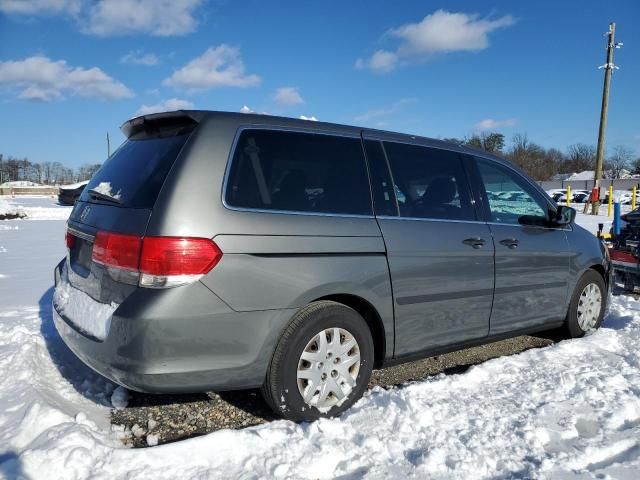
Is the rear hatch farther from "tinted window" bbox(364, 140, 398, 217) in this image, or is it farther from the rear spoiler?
"tinted window" bbox(364, 140, 398, 217)

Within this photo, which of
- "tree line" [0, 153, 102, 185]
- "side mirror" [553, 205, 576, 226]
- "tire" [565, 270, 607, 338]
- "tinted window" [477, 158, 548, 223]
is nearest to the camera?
"tinted window" [477, 158, 548, 223]

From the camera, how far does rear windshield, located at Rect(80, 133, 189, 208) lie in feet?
8.46

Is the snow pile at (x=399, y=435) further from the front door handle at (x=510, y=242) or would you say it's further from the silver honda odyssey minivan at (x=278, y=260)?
the front door handle at (x=510, y=242)

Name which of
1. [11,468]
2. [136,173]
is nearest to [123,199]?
[136,173]

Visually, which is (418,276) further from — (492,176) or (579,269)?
(579,269)

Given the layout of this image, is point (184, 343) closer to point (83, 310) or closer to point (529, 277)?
point (83, 310)

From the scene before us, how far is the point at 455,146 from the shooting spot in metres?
3.89

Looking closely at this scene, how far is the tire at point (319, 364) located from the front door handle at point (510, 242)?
4.75 feet

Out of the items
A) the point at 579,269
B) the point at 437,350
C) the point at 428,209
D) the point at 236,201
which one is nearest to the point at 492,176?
the point at 428,209

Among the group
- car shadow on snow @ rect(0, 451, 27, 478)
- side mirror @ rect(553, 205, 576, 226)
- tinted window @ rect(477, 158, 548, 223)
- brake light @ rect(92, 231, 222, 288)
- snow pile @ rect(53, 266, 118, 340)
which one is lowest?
car shadow on snow @ rect(0, 451, 27, 478)

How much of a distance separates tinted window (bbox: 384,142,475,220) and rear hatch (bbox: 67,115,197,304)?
1.45 metres

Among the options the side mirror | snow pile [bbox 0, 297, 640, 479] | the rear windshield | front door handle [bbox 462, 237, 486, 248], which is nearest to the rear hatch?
the rear windshield

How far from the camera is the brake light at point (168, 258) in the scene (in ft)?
7.72

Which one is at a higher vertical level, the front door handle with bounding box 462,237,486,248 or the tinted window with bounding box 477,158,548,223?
the tinted window with bounding box 477,158,548,223
